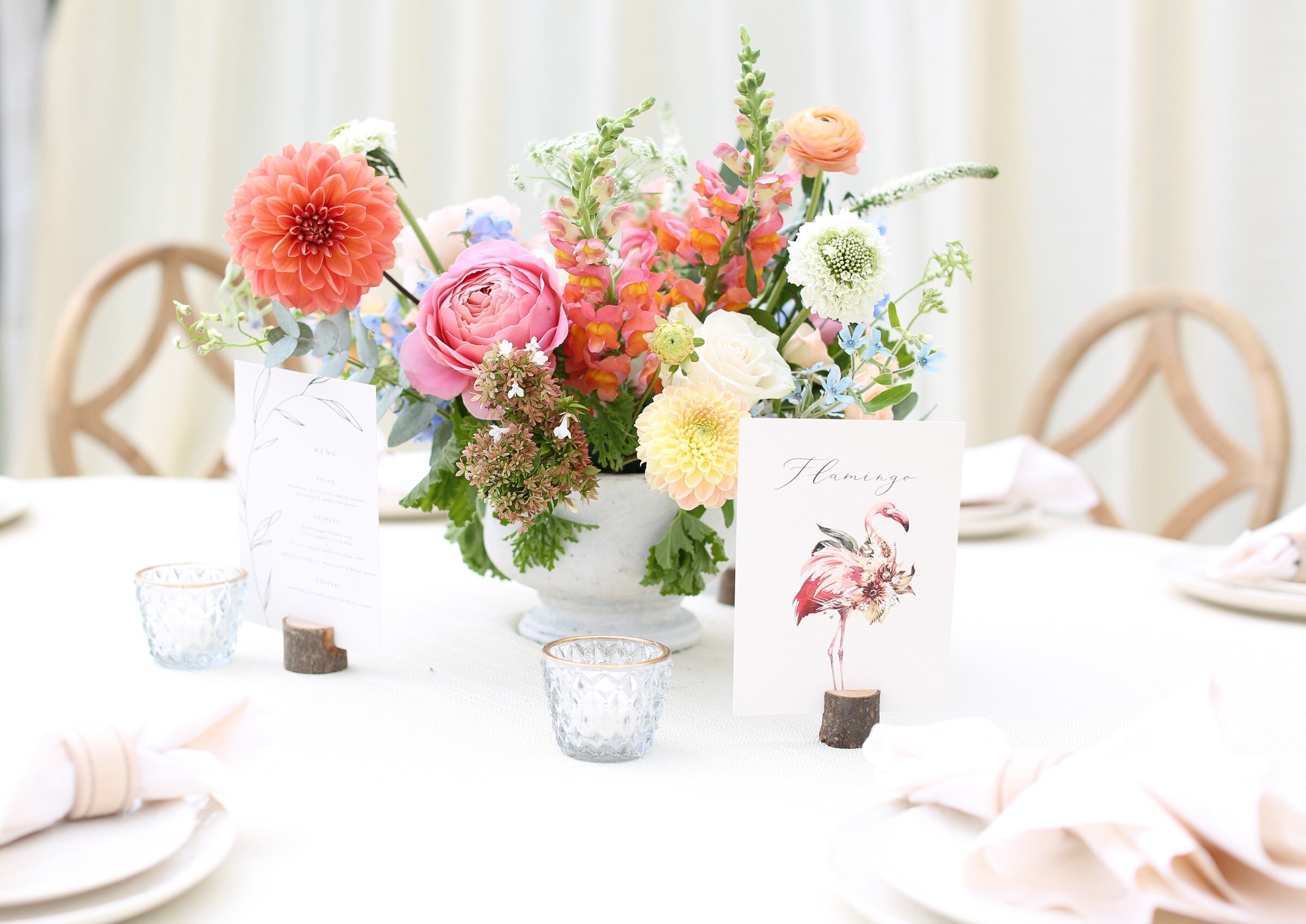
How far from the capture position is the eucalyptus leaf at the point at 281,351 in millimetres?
837

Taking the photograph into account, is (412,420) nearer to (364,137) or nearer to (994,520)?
(364,137)

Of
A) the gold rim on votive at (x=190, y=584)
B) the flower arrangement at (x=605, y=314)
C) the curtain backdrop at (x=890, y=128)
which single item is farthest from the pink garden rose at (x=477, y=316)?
the curtain backdrop at (x=890, y=128)

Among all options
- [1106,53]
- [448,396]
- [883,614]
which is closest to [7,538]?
[448,396]

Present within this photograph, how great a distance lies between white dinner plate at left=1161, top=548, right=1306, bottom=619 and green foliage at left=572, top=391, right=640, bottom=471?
2.04 ft

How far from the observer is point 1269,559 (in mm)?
1105

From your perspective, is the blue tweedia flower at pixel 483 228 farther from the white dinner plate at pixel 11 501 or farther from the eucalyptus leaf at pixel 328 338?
the white dinner plate at pixel 11 501

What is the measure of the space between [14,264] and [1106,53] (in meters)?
2.67

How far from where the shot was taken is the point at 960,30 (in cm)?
248

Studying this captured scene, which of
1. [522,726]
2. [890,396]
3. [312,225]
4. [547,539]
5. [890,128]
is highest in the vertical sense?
[890,128]

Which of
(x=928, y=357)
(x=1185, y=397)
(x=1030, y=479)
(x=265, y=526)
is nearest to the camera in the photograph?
(x=928, y=357)

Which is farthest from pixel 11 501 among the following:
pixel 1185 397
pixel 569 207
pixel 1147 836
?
pixel 1185 397

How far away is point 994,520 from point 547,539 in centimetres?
72

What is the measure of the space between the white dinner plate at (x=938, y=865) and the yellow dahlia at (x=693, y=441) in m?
0.25

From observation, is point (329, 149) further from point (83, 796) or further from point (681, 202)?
point (83, 796)
